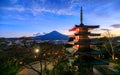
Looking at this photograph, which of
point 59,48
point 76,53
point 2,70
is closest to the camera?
point 76,53

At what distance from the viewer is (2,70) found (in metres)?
30.5

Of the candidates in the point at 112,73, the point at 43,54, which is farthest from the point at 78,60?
the point at 112,73

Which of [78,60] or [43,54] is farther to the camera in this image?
[43,54]

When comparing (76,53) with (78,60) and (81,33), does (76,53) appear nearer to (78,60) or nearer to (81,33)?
(78,60)

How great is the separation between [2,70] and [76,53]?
483 inches

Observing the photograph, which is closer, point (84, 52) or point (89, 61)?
point (84, 52)

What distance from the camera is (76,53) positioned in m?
26.6

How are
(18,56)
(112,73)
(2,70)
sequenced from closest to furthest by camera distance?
(18,56), (2,70), (112,73)

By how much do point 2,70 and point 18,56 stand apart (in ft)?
14.1

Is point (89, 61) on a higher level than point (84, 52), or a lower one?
lower

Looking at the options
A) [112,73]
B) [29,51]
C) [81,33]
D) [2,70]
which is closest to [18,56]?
[29,51]

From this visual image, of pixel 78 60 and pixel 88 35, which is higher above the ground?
pixel 88 35

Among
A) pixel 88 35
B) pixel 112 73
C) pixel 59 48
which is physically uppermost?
pixel 88 35

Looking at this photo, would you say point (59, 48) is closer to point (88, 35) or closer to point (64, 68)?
point (64, 68)
